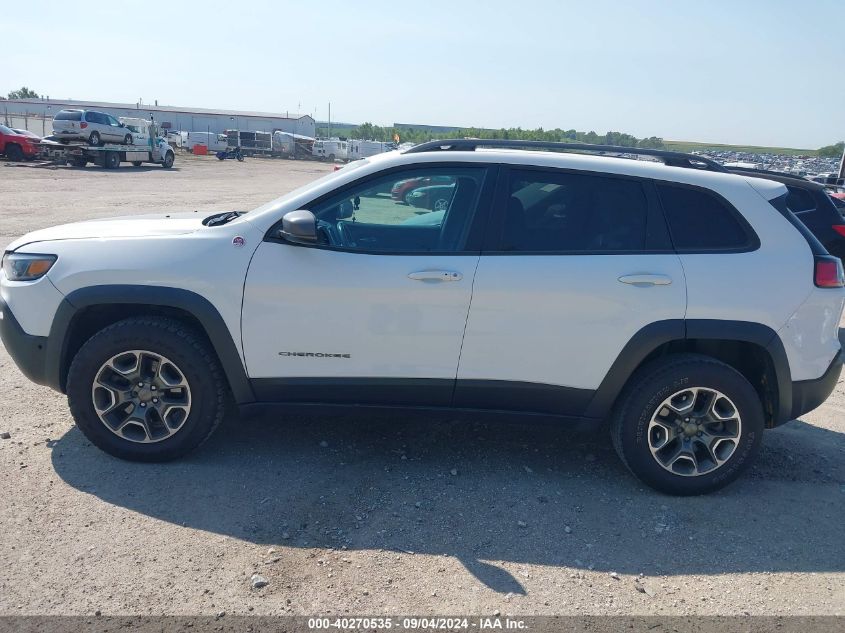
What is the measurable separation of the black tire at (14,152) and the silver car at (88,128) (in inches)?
74.1

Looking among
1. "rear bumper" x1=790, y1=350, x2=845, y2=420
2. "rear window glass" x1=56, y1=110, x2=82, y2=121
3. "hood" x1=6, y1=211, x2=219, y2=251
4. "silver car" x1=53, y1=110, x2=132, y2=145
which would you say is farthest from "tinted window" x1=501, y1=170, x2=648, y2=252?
"rear window glass" x1=56, y1=110, x2=82, y2=121

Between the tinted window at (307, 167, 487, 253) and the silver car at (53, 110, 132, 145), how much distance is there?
3382cm

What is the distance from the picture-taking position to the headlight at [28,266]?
425 cm

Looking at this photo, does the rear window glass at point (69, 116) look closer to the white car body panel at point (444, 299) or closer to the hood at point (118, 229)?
the hood at point (118, 229)

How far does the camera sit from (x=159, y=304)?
4.12m

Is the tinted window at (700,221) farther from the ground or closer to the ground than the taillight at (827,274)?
farther from the ground

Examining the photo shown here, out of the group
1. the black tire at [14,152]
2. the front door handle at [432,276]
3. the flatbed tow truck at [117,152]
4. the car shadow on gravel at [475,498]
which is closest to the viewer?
the car shadow on gravel at [475,498]

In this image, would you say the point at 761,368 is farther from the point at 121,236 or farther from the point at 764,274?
the point at 121,236

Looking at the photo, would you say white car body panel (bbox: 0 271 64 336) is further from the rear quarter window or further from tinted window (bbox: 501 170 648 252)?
the rear quarter window

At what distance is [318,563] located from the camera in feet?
11.3

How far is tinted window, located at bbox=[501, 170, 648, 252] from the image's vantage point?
165 inches

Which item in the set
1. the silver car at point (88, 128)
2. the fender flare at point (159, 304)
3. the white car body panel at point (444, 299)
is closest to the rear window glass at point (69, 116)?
the silver car at point (88, 128)

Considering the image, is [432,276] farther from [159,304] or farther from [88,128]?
[88,128]

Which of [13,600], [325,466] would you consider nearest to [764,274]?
[325,466]
